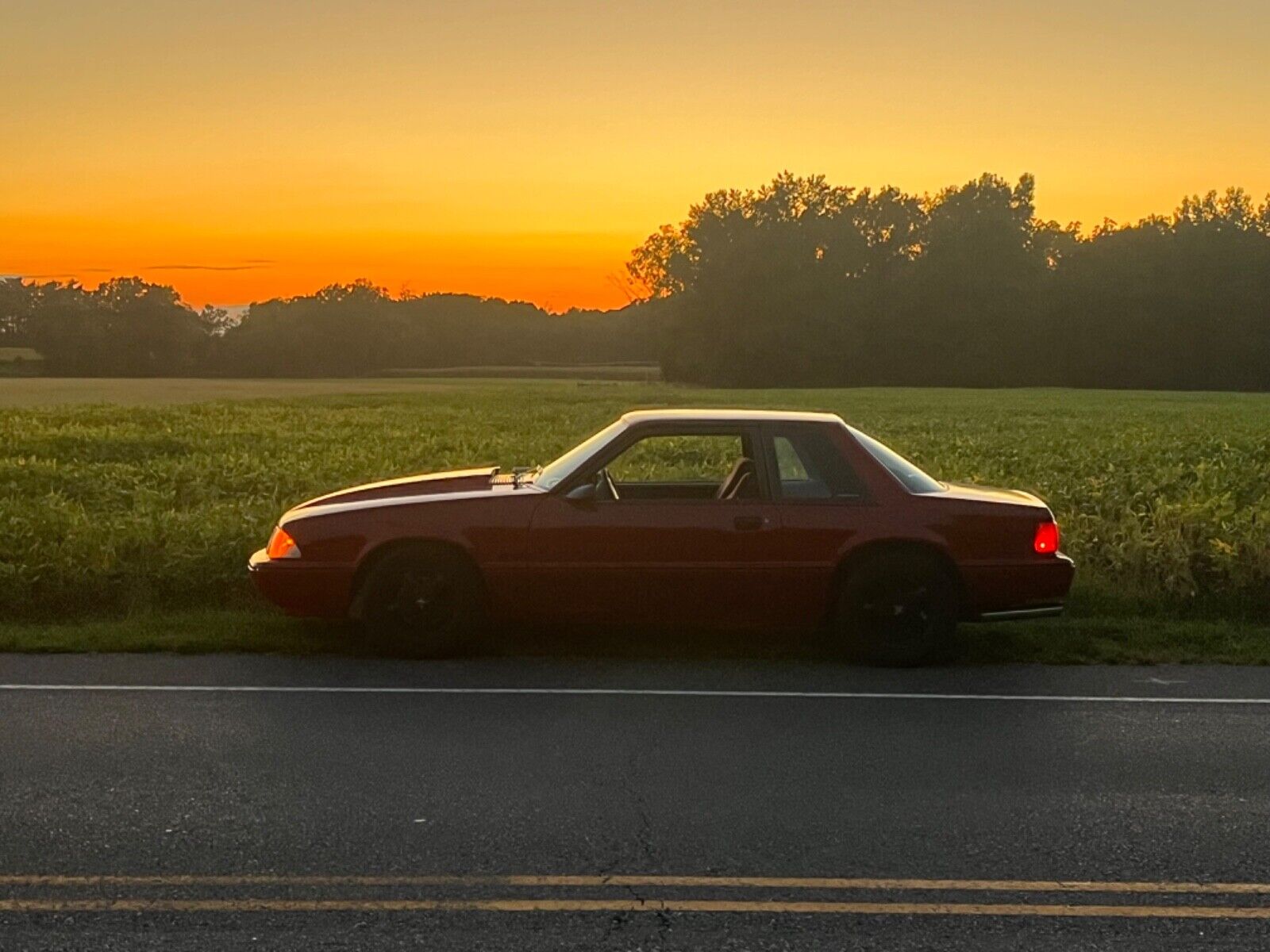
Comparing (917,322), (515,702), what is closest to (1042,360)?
(917,322)

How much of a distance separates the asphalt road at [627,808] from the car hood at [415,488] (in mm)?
1190

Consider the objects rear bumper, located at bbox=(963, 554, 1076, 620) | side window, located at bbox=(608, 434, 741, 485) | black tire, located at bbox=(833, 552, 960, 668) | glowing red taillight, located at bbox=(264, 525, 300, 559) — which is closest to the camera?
black tire, located at bbox=(833, 552, 960, 668)

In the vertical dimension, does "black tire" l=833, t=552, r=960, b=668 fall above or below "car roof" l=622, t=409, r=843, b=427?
below

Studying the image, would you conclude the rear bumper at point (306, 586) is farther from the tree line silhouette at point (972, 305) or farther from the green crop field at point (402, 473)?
the tree line silhouette at point (972, 305)

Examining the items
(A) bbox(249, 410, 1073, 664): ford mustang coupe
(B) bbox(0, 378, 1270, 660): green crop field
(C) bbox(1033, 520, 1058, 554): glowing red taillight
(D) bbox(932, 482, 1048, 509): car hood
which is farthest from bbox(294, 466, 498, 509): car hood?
(C) bbox(1033, 520, 1058, 554): glowing red taillight

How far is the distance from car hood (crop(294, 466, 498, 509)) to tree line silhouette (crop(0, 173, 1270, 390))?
7086 cm

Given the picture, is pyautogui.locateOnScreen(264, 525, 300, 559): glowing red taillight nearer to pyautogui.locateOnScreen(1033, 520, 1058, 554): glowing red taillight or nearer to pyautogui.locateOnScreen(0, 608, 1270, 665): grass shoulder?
pyautogui.locateOnScreen(0, 608, 1270, 665): grass shoulder

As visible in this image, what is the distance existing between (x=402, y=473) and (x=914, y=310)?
80955mm

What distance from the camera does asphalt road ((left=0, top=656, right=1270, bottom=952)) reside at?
480cm

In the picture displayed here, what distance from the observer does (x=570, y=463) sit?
949 cm

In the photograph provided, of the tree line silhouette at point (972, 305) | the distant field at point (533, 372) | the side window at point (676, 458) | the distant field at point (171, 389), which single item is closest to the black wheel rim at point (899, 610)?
the side window at point (676, 458)

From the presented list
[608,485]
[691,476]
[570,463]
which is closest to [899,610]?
[608,485]

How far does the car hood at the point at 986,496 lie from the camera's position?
9.33 meters

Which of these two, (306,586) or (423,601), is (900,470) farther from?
(306,586)
